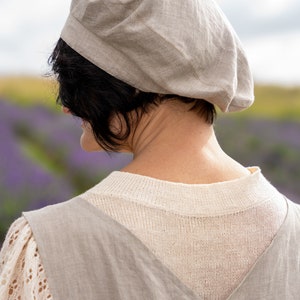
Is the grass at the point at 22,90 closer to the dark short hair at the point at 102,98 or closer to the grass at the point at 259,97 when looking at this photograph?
the grass at the point at 259,97

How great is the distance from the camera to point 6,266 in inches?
54.6

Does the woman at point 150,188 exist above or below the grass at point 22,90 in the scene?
above

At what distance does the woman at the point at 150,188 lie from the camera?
1.34 m

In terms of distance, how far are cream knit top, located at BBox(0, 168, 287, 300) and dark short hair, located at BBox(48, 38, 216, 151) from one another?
0.29 ft

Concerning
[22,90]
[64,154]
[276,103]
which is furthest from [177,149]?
[276,103]

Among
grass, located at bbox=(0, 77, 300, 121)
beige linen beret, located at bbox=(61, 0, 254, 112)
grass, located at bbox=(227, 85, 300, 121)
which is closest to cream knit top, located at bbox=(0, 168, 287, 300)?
beige linen beret, located at bbox=(61, 0, 254, 112)

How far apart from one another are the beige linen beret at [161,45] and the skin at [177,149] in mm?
39

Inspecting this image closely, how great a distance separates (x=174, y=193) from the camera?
134 centimetres

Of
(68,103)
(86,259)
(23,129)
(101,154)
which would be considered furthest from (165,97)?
(23,129)

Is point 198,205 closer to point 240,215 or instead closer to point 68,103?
point 240,215

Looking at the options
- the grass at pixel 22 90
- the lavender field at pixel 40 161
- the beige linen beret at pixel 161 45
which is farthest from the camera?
the grass at pixel 22 90

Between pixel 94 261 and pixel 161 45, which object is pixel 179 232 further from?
pixel 161 45

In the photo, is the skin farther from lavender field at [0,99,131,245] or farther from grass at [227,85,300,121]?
grass at [227,85,300,121]

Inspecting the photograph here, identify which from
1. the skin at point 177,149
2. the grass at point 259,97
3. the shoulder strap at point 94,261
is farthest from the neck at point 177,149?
the grass at point 259,97
